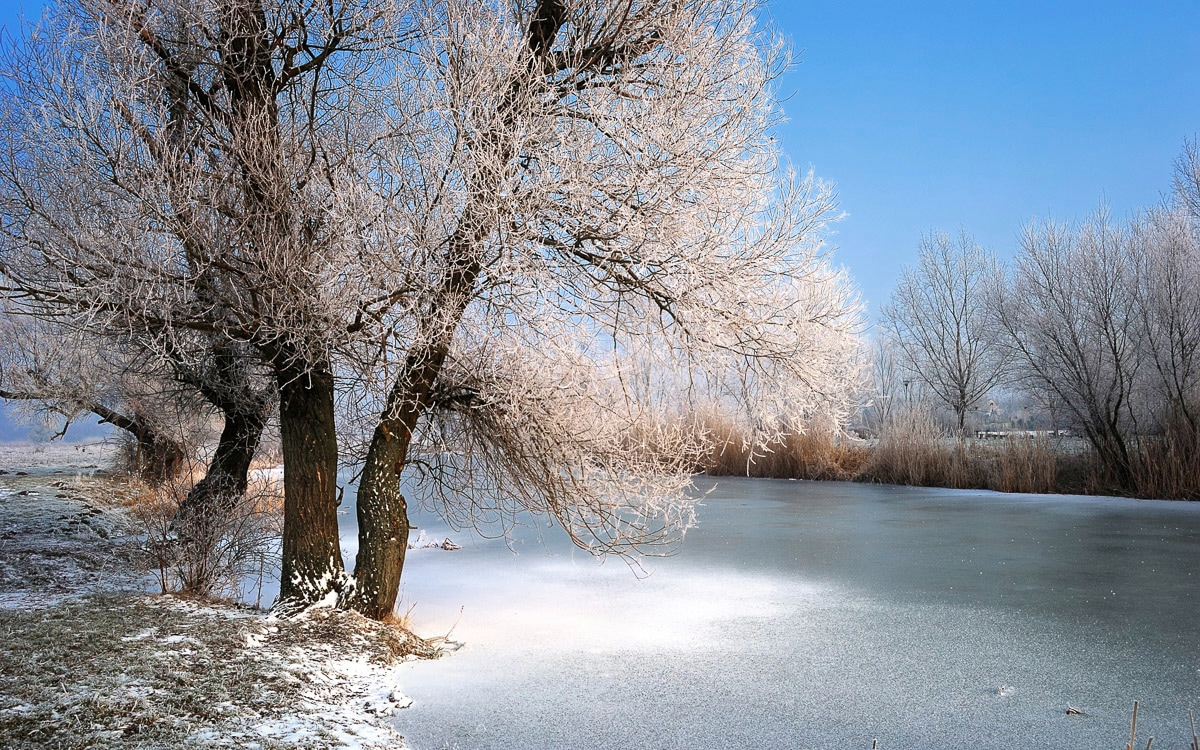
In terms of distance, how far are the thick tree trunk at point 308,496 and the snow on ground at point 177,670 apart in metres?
0.31

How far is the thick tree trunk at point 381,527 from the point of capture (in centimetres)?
543

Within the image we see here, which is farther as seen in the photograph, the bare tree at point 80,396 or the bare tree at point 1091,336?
the bare tree at point 1091,336

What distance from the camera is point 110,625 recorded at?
433 centimetres

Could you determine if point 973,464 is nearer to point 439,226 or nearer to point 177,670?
point 439,226

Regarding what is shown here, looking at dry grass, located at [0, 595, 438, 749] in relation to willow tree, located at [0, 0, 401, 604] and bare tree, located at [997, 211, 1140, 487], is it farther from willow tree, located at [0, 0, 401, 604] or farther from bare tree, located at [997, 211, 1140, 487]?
bare tree, located at [997, 211, 1140, 487]

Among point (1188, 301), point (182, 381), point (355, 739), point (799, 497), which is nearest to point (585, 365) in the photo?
point (355, 739)

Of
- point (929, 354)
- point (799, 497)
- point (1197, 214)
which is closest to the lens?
point (799, 497)

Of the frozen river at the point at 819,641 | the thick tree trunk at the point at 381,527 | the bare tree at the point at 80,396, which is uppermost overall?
the bare tree at the point at 80,396

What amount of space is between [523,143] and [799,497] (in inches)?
419

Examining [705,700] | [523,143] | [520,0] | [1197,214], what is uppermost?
[1197,214]

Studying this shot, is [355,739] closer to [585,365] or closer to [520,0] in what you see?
[585,365]

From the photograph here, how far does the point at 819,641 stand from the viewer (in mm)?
5133

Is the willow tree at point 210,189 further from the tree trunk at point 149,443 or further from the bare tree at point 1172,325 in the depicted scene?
the bare tree at point 1172,325

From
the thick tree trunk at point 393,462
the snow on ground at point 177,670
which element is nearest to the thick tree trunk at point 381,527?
the thick tree trunk at point 393,462
